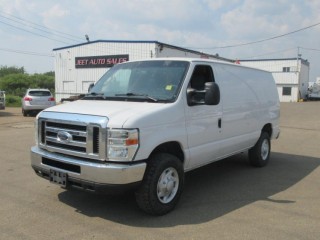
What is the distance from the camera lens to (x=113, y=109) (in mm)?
4836

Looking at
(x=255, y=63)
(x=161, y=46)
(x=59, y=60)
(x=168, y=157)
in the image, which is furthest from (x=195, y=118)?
(x=255, y=63)

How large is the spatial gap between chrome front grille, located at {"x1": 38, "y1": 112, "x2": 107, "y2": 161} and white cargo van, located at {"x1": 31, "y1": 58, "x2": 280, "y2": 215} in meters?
0.01

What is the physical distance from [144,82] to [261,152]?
357cm

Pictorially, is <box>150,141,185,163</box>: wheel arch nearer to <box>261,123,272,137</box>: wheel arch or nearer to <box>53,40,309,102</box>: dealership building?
<box>261,123,272,137</box>: wheel arch

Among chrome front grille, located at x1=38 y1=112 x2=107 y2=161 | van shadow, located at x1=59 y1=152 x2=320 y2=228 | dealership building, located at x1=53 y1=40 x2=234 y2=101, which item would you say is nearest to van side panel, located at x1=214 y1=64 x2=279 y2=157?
van shadow, located at x1=59 y1=152 x2=320 y2=228

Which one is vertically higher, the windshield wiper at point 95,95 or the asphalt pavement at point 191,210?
the windshield wiper at point 95,95

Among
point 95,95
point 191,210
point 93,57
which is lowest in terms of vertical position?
point 191,210

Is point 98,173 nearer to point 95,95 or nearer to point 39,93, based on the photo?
point 95,95

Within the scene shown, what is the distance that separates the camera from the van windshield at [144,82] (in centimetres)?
535

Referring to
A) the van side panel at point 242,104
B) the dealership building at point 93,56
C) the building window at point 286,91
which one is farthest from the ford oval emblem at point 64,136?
the building window at point 286,91

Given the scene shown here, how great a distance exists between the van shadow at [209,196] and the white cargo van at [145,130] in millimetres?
254

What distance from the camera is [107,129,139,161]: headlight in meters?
4.43

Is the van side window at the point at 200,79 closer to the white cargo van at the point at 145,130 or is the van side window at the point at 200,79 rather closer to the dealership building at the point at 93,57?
the white cargo van at the point at 145,130

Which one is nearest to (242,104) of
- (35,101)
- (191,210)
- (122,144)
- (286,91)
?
(191,210)
